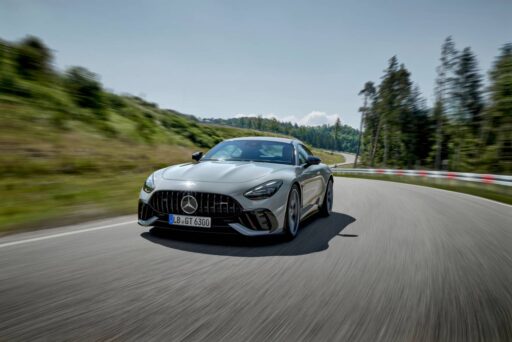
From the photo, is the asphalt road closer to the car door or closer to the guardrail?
the car door

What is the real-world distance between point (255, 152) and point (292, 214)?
1.43 metres

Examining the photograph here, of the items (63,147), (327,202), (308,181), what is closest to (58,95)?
(63,147)

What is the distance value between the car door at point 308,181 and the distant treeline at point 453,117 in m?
45.6

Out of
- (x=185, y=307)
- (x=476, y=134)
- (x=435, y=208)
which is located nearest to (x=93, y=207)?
(x=185, y=307)

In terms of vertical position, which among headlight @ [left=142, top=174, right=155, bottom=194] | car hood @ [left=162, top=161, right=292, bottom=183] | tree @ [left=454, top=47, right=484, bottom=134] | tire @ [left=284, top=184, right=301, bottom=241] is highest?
tree @ [left=454, top=47, right=484, bottom=134]

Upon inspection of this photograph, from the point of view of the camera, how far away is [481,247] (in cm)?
554

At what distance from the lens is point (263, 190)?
4902 millimetres

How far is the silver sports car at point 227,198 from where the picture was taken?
464cm

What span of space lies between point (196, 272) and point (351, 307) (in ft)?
4.56

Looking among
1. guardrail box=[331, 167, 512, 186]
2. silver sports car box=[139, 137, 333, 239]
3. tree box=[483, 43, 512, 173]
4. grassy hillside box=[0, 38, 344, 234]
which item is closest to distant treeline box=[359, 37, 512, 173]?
tree box=[483, 43, 512, 173]

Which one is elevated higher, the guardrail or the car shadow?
the car shadow

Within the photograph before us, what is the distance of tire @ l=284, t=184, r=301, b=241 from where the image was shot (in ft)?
17.1

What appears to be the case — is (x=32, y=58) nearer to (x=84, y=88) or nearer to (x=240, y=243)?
(x=84, y=88)

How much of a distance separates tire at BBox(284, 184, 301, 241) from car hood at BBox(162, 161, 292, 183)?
1.28ft
